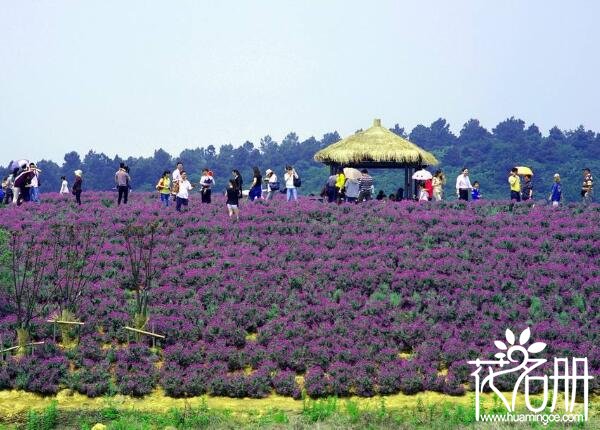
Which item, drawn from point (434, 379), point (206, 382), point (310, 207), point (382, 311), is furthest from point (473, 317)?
point (310, 207)

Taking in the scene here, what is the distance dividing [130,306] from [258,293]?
318 cm

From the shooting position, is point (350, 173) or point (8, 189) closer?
point (350, 173)

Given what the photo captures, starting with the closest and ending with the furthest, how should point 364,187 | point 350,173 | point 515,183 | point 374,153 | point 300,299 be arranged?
1. point 300,299
2. point 350,173
3. point 364,187
4. point 515,183
5. point 374,153

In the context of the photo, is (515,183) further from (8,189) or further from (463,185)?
(8,189)

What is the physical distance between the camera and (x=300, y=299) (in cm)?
2316

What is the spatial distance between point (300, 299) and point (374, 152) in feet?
67.5

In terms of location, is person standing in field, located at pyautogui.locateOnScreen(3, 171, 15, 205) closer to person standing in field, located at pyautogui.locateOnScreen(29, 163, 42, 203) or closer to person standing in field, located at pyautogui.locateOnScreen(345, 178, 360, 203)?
person standing in field, located at pyautogui.locateOnScreen(29, 163, 42, 203)

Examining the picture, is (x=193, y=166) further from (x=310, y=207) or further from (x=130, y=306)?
(x=130, y=306)

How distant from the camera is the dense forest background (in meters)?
96.8

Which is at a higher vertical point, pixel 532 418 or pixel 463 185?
pixel 463 185

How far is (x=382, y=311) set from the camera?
22250 mm

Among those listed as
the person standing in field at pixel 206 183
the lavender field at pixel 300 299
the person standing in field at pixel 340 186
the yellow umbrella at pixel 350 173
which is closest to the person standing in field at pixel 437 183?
the yellow umbrella at pixel 350 173

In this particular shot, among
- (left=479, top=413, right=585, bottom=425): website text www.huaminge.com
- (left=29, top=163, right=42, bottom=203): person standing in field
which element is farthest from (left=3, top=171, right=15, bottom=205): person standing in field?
(left=479, top=413, right=585, bottom=425): website text www.huaminge.com

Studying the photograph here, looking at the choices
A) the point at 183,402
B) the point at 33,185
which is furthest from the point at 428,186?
the point at 183,402
